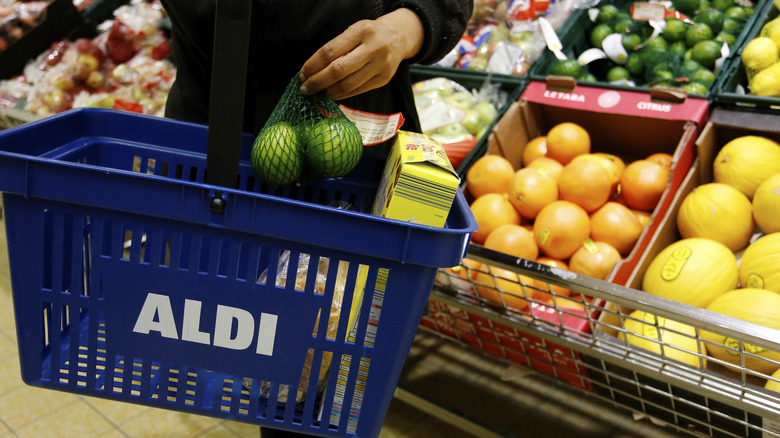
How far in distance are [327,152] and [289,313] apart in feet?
0.71

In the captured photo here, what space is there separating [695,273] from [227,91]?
4.12 feet

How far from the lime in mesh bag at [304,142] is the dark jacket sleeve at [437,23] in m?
0.27

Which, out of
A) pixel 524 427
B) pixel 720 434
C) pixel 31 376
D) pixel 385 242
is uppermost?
pixel 385 242

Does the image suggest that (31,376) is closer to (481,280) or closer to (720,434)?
(481,280)

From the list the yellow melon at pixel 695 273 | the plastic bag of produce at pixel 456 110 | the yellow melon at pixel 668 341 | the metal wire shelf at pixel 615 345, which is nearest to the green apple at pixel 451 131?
the plastic bag of produce at pixel 456 110

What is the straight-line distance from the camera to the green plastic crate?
5.91ft

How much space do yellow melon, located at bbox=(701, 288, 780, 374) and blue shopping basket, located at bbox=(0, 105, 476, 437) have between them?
0.89 metres

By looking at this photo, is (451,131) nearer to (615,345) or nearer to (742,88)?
(742,88)

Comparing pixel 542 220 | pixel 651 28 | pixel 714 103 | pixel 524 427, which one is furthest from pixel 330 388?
pixel 651 28

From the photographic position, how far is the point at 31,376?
77 cm

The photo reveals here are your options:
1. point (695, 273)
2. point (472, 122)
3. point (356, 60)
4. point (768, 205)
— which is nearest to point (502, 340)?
point (695, 273)

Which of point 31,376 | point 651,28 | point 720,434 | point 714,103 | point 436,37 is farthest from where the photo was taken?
point 651,28

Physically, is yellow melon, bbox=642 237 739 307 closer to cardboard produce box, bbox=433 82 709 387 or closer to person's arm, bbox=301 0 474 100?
cardboard produce box, bbox=433 82 709 387

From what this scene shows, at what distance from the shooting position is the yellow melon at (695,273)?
1491 mm
